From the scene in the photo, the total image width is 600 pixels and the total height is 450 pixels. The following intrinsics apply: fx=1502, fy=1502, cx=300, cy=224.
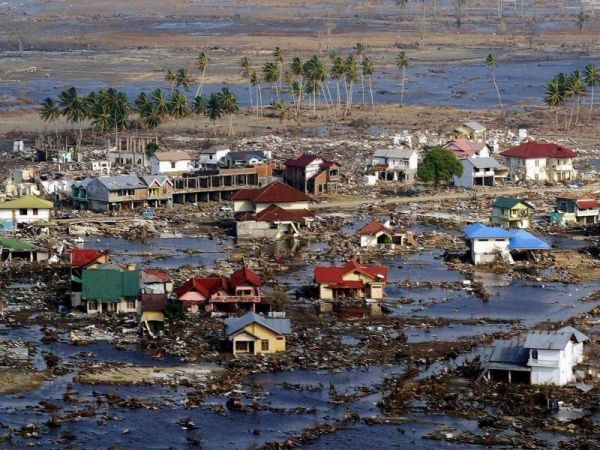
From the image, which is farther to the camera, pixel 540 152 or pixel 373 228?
pixel 540 152

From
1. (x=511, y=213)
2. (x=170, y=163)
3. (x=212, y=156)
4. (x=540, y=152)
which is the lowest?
(x=511, y=213)

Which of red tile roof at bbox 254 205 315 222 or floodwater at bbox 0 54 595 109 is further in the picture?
floodwater at bbox 0 54 595 109

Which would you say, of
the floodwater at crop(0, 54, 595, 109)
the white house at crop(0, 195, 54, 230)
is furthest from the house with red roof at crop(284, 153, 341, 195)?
the floodwater at crop(0, 54, 595, 109)

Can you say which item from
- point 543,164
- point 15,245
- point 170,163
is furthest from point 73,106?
point 15,245

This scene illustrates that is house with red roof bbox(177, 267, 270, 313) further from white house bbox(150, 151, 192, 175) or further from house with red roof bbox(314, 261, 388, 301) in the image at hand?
white house bbox(150, 151, 192, 175)

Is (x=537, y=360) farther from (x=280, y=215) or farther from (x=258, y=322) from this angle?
(x=280, y=215)

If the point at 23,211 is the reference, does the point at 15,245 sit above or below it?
below

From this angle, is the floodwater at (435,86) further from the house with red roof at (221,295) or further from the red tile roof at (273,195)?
the house with red roof at (221,295)
